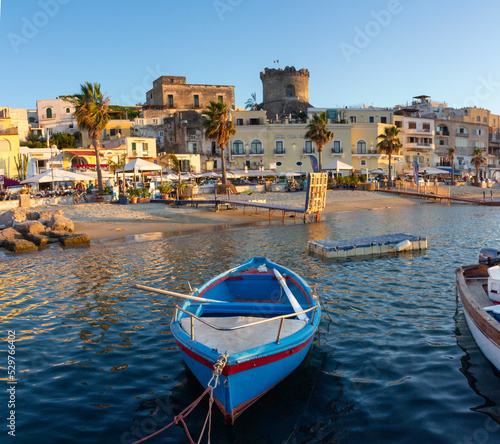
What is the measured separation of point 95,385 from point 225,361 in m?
2.92

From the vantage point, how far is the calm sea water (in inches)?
236

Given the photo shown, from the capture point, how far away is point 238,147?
5894cm

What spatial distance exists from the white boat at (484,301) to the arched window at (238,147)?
1934 inches

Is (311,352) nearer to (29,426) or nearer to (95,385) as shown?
(95,385)

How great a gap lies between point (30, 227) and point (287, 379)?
732 inches

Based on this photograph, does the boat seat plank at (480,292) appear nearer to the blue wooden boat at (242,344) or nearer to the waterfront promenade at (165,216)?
the blue wooden boat at (242,344)

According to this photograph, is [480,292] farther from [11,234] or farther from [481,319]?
[11,234]

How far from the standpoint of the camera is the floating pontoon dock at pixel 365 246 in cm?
1750

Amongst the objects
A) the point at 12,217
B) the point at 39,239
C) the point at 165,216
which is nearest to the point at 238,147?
the point at 165,216

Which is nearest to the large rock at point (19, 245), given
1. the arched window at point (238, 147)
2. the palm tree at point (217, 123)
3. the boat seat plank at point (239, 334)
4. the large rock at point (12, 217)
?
the large rock at point (12, 217)

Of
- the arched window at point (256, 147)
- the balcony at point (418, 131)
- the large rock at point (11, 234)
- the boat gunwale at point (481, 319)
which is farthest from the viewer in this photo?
the balcony at point (418, 131)

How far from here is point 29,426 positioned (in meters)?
6.16

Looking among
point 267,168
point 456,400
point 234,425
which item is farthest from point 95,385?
point 267,168

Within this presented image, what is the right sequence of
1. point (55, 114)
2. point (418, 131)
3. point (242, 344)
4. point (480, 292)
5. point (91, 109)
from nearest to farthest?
1. point (242, 344)
2. point (480, 292)
3. point (91, 109)
4. point (55, 114)
5. point (418, 131)
